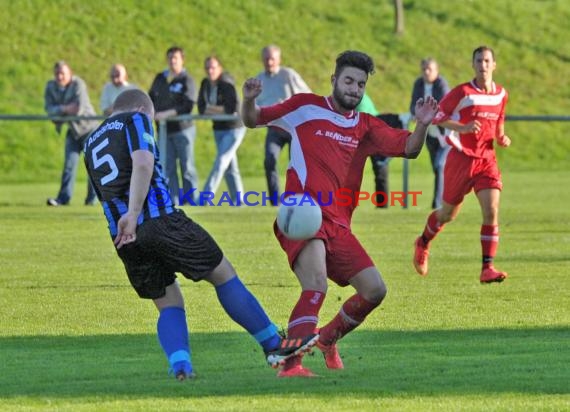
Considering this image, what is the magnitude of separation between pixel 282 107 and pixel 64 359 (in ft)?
6.31

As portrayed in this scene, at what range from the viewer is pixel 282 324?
1063cm

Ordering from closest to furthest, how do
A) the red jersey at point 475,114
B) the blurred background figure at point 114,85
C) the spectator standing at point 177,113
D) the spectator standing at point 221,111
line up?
the red jersey at point 475,114 < the spectator standing at point 221,111 < the spectator standing at point 177,113 < the blurred background figure at point 114,85

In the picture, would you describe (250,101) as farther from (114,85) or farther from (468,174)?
(114,85)

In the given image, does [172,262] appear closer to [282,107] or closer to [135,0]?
[282,107]

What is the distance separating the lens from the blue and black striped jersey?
26.9 ft

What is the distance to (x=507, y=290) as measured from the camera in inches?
501

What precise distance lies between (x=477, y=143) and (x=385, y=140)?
Result: 511 centimetres

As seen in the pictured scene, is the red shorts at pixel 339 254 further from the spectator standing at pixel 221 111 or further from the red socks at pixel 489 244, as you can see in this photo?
the spectator standing at pixel 221 111

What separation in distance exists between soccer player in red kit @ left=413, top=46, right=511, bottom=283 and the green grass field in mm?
536

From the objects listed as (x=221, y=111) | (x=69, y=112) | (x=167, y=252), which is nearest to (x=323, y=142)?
(x=167, y=252)

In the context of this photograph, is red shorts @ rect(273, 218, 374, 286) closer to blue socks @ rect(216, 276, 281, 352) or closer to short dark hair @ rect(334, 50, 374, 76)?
blue socks @ rect(216, 276, 281, 352)

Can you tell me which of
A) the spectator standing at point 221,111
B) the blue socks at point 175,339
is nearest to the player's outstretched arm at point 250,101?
the blue socks at point 175,339

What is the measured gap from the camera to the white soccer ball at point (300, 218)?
8.49 m

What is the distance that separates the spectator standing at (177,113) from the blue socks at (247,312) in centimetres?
1318
